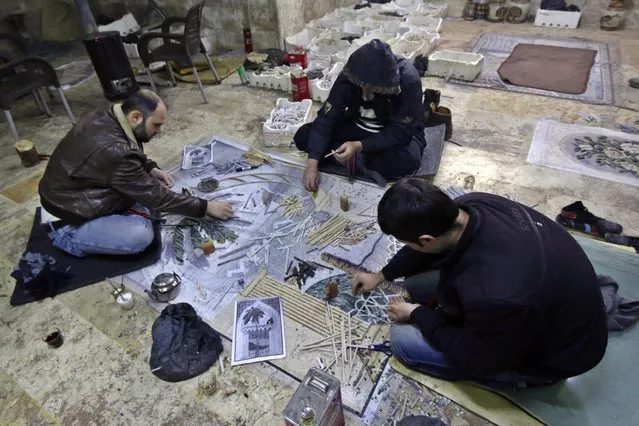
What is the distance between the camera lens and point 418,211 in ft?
4.70

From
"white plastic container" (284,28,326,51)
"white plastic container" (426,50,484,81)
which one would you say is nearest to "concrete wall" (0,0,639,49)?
"white plastic container" (284,28,326,51)

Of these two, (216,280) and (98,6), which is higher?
(98,6)

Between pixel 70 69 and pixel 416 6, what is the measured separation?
620 centimetres

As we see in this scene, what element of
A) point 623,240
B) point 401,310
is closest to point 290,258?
point 401,310

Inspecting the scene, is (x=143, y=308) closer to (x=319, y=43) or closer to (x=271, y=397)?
(x=271, y=397)

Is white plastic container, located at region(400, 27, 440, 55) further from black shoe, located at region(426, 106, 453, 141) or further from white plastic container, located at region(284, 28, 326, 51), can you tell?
black shoe, located at region(426, 106, 453, 141)

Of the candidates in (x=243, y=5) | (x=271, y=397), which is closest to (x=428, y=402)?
(x=271, y=397)

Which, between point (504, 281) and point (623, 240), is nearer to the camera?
point (504, 281)

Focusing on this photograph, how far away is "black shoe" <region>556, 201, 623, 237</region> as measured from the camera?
2768mm

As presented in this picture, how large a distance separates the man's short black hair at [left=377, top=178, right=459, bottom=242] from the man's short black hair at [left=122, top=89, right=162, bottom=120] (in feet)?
6.10

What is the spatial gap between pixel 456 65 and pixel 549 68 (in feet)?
4.55

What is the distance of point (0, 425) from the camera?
196cm

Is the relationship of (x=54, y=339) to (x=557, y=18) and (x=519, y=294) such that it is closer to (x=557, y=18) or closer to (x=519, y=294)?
(x=519, y=294)

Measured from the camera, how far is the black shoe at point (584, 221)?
9.08 feet
